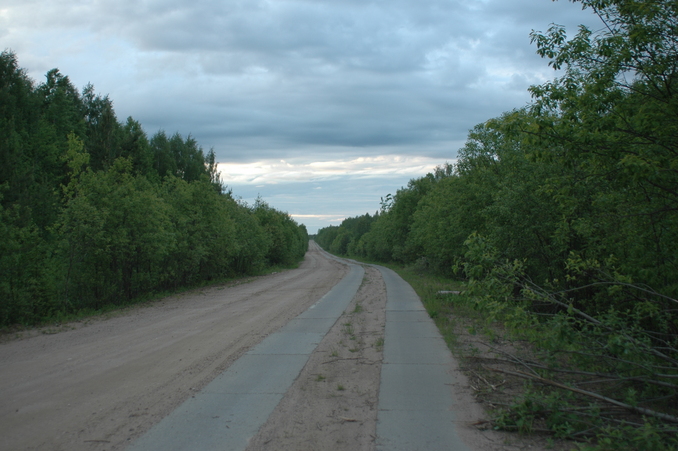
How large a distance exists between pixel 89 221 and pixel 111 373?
9389 mm

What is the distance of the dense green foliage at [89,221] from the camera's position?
13008 mm

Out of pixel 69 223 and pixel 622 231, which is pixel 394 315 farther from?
pixel 69 223

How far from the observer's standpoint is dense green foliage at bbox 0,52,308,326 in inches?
512

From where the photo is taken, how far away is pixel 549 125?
5.97 m

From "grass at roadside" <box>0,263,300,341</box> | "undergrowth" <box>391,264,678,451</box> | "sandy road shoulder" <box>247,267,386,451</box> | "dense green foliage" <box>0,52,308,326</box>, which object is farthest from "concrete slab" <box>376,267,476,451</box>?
"dense green foliage" <box>0,52,308,326</box>

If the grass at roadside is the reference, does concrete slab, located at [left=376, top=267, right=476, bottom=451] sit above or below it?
above

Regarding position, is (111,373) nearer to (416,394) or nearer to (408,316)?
(416,394)

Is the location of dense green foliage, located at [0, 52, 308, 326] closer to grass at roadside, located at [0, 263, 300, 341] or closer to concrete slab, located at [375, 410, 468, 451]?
grass at roadside, located at [0, 263, 300, 341]

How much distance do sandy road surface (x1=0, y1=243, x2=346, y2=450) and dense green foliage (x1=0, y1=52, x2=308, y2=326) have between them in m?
2.60

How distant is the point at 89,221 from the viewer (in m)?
15.2

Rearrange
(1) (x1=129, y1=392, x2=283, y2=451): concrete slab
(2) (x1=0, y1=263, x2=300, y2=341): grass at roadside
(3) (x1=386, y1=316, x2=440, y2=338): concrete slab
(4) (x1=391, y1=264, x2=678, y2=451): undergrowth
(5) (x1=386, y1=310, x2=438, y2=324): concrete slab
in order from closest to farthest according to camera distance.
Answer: (4) (x1=391, y1=264, x2=678, y2=451): undergrowth → (1) (x1=129, y1=392, x2=283, y2=451): concrete slab → (3) (x1=386, y1=316, x2=440, y2=338): concrete slab → (2) (x1=0, y1=263, x2=300, y2=341): grass at roadside → (5) (x1=386, y1=310, x2=438, y2=324): concrete slab

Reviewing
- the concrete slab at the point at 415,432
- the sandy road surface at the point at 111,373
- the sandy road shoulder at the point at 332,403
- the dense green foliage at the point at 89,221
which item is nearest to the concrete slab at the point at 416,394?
the concrete slab at the point at 415,432

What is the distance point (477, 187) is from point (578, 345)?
Result: 1443 cm

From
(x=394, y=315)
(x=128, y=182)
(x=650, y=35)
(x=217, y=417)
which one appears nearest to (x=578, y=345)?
(x=650, y=35)
